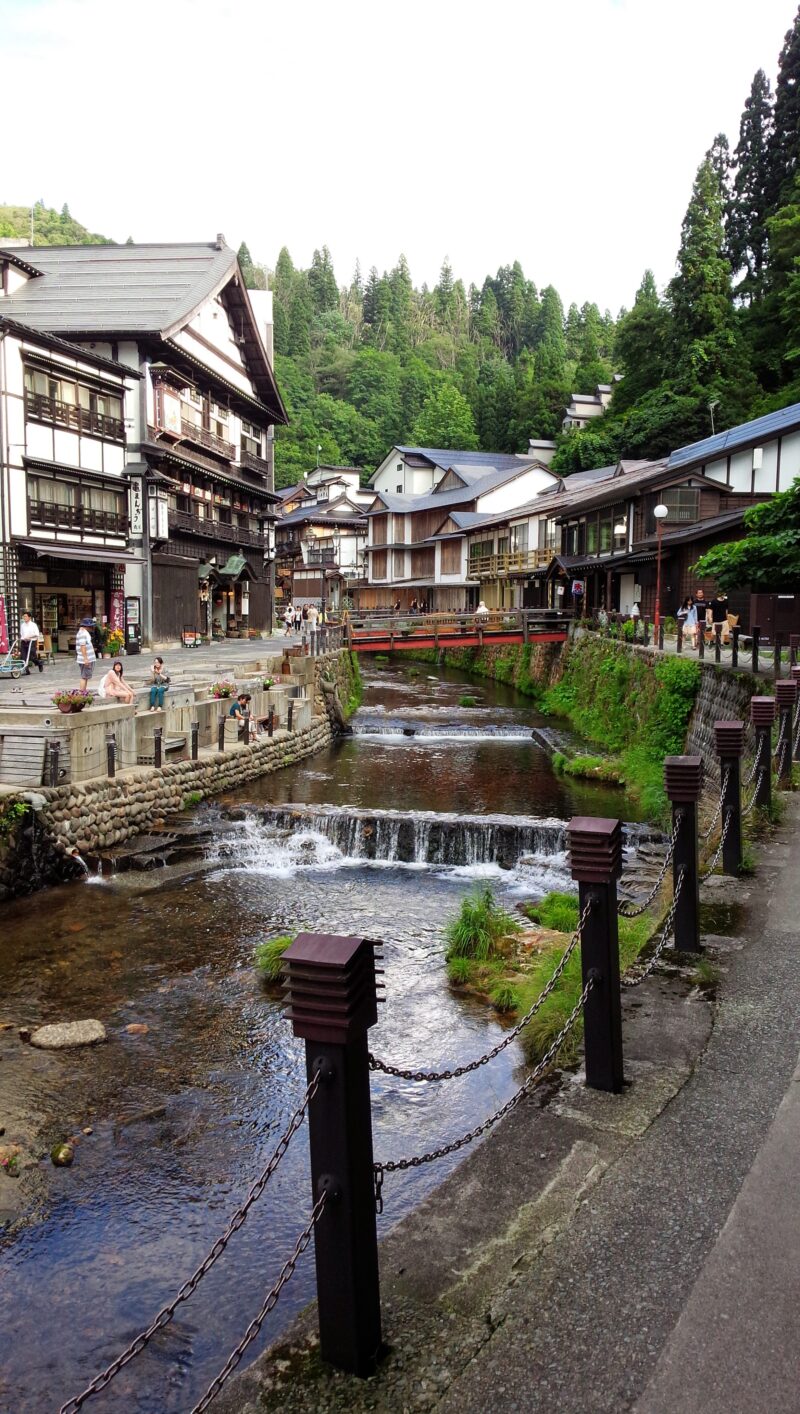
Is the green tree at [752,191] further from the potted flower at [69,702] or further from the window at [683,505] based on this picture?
the potted flower at [69,702]

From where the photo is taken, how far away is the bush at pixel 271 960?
11008 mm

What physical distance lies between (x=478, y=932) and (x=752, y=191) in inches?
2438

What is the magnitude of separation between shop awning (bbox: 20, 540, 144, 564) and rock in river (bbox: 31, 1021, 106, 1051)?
2279 centimetres

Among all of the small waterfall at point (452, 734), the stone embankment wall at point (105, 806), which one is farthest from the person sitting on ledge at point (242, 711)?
the small waterfall at point (452, 734)

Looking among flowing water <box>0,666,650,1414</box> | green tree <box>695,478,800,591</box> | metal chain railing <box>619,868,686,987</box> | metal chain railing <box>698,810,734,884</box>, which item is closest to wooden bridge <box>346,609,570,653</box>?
flowing water <box>0,666,650,1414</box>

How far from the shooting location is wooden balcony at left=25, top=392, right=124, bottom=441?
2964 centimetres

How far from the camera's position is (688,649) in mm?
26391

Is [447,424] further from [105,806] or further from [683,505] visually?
[105,806]

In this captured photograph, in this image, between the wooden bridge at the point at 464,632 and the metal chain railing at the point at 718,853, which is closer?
the metal chain railing at the point at 718,853

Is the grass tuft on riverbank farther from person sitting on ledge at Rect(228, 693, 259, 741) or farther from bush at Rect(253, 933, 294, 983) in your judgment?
person sitting on ledge at Rect(228, 693, 259, 741)

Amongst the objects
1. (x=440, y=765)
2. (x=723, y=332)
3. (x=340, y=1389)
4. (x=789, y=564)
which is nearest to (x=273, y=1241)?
(x=340, y=1389)

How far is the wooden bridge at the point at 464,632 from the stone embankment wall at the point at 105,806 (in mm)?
15984

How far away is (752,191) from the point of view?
57.7 metres

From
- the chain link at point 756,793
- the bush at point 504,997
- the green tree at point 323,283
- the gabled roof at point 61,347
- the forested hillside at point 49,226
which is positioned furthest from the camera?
the green tree at point 323,283
